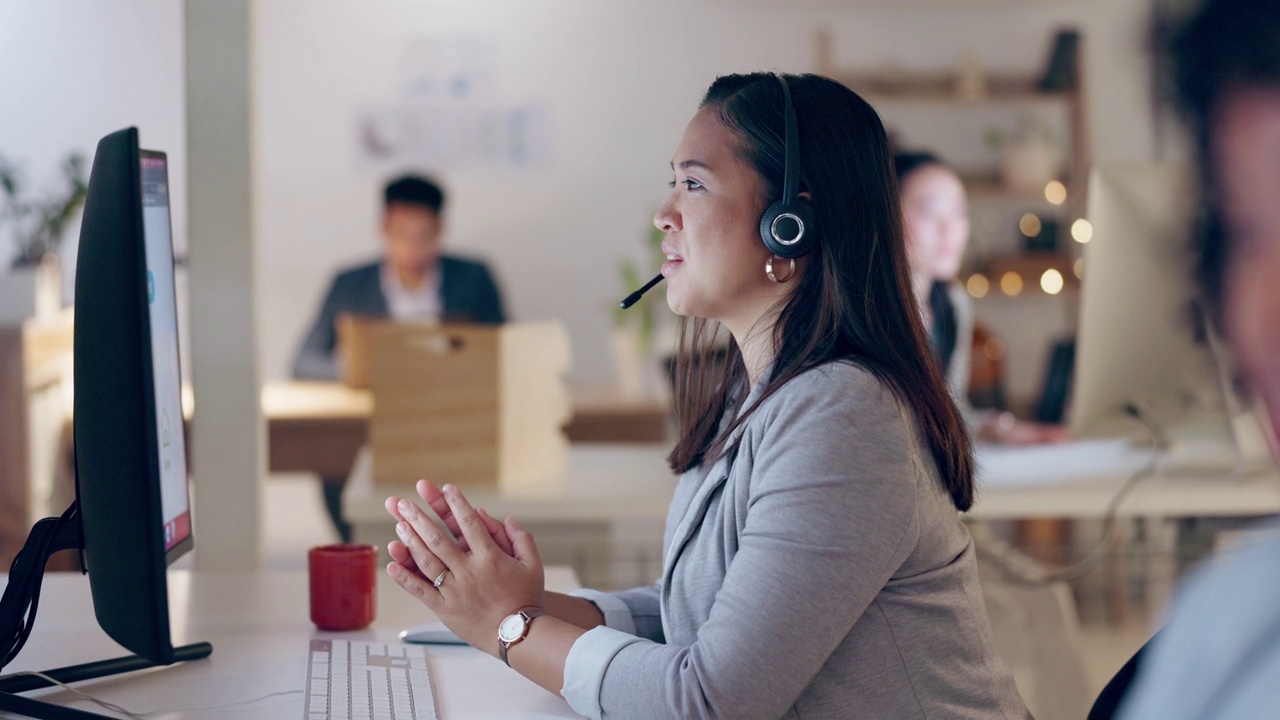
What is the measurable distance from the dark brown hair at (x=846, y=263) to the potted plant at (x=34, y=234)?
2854 mm

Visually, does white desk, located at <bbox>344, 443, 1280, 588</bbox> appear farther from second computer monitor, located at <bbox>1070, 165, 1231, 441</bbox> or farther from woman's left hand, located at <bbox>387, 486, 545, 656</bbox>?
woman's left hand, located at <bbox>387, 486, 545, 656</bbox>

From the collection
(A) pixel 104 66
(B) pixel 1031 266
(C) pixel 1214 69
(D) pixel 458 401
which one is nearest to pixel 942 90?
(B) pixel 1031 266

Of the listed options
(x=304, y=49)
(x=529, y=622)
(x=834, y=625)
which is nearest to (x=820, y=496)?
(x=834, y=625)

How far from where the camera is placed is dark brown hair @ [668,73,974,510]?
3.43ft

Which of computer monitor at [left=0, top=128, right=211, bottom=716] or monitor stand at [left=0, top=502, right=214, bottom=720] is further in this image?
monitor stand at [left=0, top=502, right=214, bottom=720]

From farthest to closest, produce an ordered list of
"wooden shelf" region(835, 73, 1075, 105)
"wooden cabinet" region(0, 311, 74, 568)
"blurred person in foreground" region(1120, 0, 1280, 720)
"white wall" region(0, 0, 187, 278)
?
"wooden shelf" region(835, 73, 1075, 105)
"wooden cabinet" region(0, 311, 74, 568)
"white wall" region(0, 0, 187, 278)
"blurred person in foreground" region(1120, 0, 1280, 720)

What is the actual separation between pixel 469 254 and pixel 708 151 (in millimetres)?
4265

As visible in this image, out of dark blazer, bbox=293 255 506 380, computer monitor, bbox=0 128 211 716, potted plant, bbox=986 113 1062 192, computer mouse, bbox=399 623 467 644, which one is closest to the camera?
computer monitor, bbox=0 128 211 716

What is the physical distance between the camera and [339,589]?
4.20 ft

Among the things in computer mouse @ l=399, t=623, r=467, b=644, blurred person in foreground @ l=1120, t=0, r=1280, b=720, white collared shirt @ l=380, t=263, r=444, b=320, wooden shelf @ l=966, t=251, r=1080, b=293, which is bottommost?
computer mouse @ l=399, t=623, r=467, b=644

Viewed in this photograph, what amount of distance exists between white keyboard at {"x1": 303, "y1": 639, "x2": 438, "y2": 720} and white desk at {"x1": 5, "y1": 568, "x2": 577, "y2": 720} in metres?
0.01

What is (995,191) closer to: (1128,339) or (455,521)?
(1128,339)

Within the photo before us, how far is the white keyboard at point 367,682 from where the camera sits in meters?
1.00

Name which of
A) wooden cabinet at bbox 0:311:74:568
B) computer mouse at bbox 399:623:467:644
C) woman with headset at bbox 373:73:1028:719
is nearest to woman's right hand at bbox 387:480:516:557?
woman with headset at bbox 373:73:1028:719
